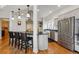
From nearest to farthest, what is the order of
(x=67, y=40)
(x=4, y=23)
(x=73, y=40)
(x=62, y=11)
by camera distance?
1. (x=73, y=40)
2. (x=67, y=40)
3. (x=62, y=11)
4. (x=4, y=23)

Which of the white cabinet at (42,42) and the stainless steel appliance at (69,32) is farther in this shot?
the white cabinet at (42,42)

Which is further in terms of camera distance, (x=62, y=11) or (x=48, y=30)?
(x=48, y=30)

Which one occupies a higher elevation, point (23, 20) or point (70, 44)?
point (23, 20)

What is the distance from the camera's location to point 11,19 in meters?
10.5

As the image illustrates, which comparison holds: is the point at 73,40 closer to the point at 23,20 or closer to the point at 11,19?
the point at 23,20

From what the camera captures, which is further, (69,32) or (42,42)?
(42,42)

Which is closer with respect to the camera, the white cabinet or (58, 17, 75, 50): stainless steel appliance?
(58, 17, 75, 50): stainless steel appliance

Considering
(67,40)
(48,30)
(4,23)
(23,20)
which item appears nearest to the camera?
(67,40)

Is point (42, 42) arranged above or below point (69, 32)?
below
